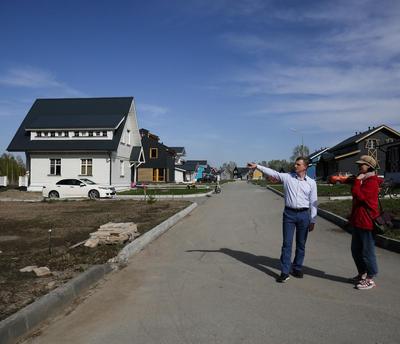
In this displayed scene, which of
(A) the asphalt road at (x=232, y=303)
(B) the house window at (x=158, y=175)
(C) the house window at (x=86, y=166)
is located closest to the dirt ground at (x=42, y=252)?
(A) the asphalt road at (x=232, y=303)

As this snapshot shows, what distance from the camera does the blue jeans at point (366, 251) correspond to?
21.0 ft

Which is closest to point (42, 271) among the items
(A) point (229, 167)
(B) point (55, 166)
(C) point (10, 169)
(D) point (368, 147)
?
(B) point (55, 166)

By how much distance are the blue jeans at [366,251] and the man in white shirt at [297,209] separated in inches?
30.3

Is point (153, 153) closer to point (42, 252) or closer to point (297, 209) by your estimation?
point (42, 252)

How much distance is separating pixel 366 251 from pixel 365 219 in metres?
0.46

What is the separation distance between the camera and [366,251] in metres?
6.43

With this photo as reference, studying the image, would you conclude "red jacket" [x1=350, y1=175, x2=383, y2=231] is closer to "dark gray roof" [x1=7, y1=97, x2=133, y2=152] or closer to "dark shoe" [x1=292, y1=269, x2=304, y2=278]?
"dark shoe" [x1=292, y1=269, x2=304, y2=278]

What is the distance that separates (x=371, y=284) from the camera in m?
6.49

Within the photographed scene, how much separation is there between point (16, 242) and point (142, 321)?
6346 mm

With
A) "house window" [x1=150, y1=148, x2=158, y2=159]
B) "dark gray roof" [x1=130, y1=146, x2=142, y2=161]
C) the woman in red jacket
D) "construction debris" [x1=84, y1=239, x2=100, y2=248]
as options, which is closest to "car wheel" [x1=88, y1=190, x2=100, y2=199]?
"dark gray roof" [x1=130, y1=146, x2=142, y2=161]

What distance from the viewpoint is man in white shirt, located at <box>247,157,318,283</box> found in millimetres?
6980

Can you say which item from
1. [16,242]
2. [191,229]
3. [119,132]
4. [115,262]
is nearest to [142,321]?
[115,262]

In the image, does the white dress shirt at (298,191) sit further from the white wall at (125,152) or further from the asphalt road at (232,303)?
the white wall at (125,152)

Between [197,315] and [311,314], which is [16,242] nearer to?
[197,315]
